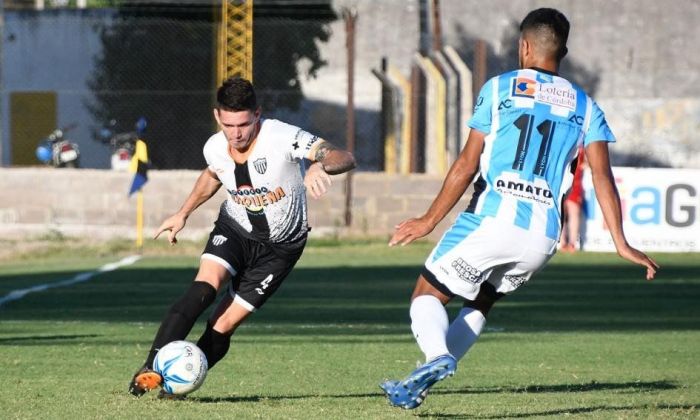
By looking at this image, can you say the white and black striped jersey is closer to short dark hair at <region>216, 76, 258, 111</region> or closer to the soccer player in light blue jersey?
short dark hair at <region>216, 76, 258, 111</region>

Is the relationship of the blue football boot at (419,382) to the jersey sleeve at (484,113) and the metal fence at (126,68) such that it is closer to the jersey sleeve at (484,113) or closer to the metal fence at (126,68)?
the jersey sleeve at (484,113)

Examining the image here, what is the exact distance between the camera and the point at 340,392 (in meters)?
9.01

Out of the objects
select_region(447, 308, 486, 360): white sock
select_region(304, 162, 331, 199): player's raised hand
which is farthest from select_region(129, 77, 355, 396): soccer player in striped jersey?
select_region(447, 308, 486, 360): white sock

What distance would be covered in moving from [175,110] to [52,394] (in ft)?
78.0

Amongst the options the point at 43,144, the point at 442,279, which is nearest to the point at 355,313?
the point at 442,279

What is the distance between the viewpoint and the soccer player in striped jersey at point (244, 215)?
8250 mm

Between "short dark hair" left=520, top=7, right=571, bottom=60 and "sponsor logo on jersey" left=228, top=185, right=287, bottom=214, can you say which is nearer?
"short dark hair" left=520, top=7, right=571, bottom=60

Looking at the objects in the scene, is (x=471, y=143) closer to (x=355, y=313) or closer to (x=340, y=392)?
(x=340, y=392)

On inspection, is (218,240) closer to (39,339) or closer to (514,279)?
(514,279)

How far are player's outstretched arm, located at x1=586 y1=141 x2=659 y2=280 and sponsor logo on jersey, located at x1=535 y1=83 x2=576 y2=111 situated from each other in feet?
0.76

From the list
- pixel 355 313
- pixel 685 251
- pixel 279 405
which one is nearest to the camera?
pixel 279 405

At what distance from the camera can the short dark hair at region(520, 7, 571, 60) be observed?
7184mm

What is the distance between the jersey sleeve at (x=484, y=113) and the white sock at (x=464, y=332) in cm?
112

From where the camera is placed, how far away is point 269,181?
8469mm
